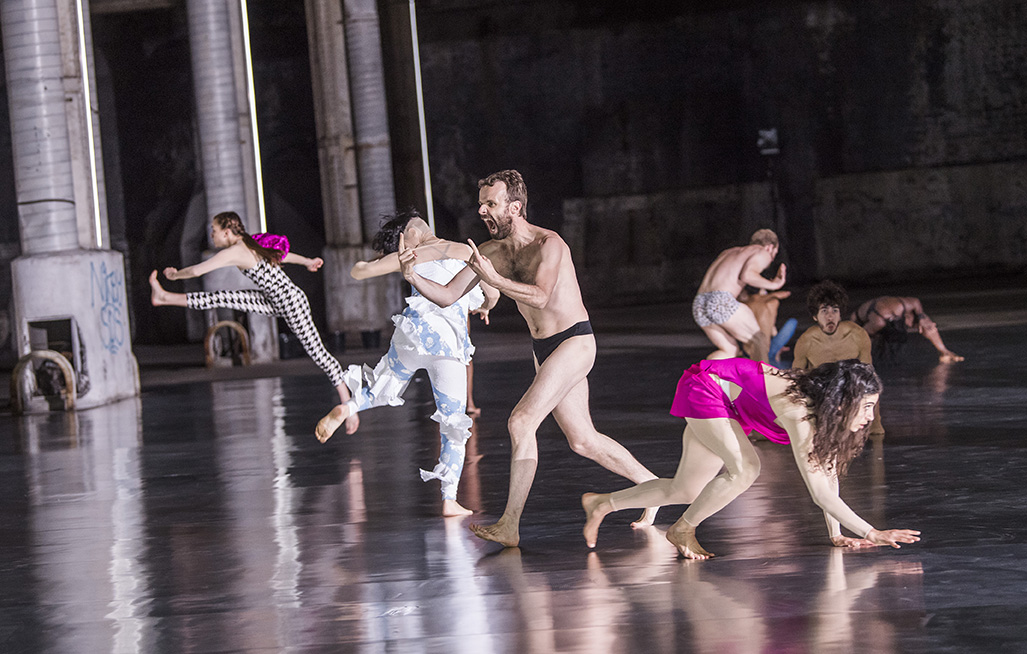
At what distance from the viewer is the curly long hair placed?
4.89 metres

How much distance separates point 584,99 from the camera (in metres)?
27.3

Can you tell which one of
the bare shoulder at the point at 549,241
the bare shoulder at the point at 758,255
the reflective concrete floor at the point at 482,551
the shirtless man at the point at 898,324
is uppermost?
the bare shoulder at the point at 549,241

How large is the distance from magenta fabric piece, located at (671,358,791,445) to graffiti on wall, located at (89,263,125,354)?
375 inches

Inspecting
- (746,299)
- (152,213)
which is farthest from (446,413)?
(152,213)

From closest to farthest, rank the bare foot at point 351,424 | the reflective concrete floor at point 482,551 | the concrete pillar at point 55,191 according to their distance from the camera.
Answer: the reflective concrete floor at point 482,551 → the bare foot at point 351,424 → the concrete pillar at point 55,191

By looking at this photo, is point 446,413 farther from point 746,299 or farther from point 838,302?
point 746,299

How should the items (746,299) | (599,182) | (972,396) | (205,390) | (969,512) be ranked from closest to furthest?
(969,512) → (972,396) → (746,299) → (205,390) → (599,182)

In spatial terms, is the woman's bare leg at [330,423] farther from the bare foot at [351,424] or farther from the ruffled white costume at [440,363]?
the bare foot at [351,424]

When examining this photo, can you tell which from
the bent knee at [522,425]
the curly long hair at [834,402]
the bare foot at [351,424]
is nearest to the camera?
the curly long hair at [834,402]

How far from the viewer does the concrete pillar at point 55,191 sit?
12930 millimetres

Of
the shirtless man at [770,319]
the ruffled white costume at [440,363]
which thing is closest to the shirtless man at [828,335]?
the ruffled white costume at [440,363]

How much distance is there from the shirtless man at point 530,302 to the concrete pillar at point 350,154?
15856mm

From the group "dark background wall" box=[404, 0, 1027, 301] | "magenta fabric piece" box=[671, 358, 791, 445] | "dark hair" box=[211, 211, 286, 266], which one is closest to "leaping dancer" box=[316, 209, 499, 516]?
"magenta fabric piece" box=[671, 358, 791, 445]

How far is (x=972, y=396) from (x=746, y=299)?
11.5ft
